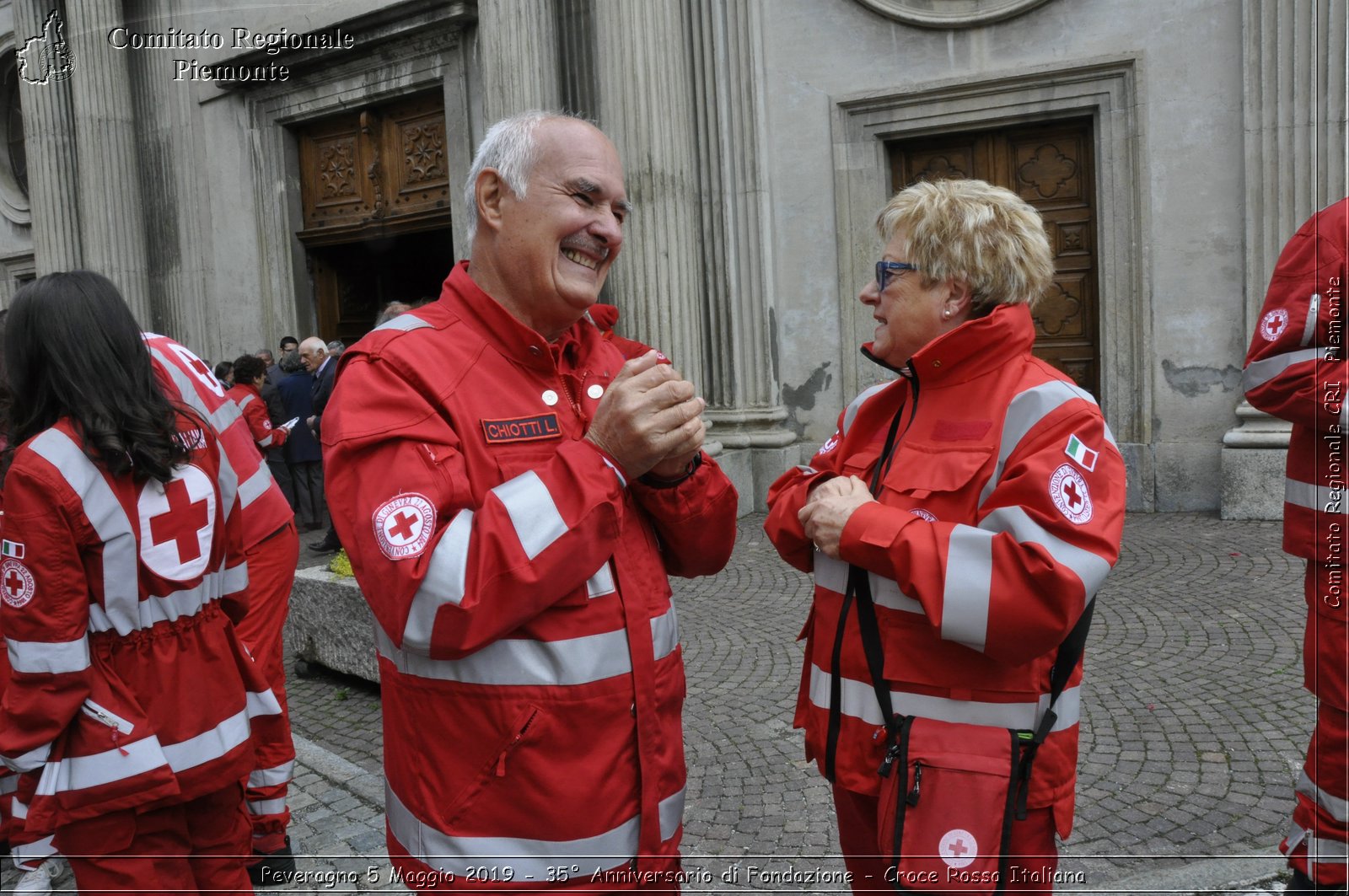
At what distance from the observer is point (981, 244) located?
2.15 meters

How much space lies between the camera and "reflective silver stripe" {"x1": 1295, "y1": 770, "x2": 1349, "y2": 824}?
268 cm

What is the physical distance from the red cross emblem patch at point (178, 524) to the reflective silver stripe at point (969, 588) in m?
1.86

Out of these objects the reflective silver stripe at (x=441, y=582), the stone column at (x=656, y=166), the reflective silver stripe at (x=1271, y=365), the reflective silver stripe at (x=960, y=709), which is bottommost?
the reflective silver stripe at (x=960, y=709)

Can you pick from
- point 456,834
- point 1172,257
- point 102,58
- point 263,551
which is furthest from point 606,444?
point 102,58

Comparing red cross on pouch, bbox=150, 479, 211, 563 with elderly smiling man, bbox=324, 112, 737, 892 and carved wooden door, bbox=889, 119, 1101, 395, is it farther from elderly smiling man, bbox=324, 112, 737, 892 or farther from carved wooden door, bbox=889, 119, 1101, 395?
carved wooden door, bbox=889, 119, 1101, 395

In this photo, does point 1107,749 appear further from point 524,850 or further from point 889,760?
point 524,850

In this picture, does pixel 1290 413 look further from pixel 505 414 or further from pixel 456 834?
pixel 456 834

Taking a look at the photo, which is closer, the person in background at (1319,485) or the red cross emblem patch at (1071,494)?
the red cross emblem patch at (1071,494)

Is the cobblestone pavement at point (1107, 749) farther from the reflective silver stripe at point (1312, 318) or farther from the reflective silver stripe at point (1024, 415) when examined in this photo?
the reflective silver stripe at point (1024, 415)

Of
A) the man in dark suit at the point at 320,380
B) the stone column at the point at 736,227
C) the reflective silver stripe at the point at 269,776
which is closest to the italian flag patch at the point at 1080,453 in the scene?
the reflective silver stripe at the point at 269,776

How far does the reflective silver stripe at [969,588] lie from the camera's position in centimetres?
188

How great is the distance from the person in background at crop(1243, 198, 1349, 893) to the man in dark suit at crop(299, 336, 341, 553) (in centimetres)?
701

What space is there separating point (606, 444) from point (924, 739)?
0.85 m

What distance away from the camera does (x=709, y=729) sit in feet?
14.6
